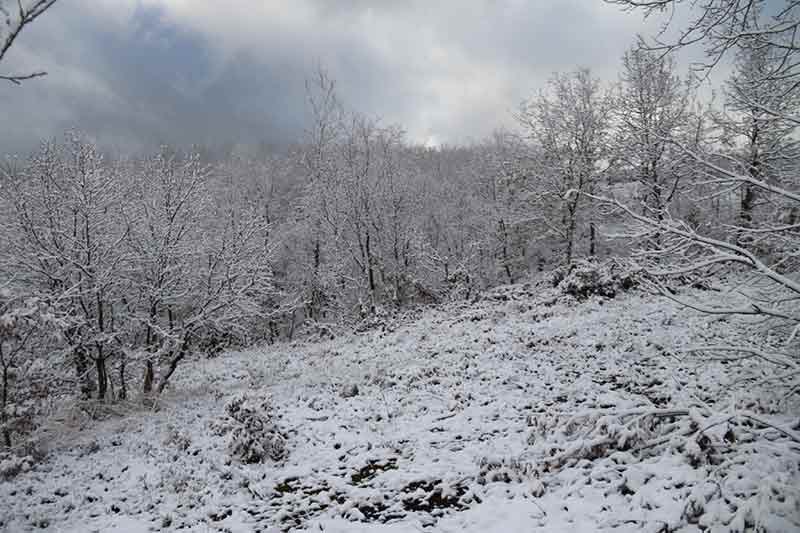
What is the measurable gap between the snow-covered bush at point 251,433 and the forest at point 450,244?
0.18 meters

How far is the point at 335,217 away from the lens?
24578 millimetres

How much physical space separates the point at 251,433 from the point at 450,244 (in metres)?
26.2

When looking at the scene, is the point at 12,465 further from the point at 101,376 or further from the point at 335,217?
the point at 335,217

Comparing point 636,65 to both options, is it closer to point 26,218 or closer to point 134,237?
point 134,237

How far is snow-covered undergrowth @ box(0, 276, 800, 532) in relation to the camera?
16.5 ft

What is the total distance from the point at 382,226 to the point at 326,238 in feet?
12.2

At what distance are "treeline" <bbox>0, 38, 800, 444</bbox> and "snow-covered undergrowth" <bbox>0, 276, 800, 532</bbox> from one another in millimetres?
1758

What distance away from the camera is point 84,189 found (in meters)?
12.5

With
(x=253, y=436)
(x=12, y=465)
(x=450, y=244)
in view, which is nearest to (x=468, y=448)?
(x=253, y=436)

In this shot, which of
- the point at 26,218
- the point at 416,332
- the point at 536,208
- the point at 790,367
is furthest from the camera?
the point at 536,208

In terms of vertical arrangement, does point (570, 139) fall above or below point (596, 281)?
above

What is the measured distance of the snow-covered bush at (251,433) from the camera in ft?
26.8

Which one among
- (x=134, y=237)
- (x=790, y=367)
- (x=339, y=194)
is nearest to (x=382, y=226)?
(x=339, y=194)

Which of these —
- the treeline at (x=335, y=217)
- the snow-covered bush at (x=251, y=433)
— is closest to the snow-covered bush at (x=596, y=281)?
the treeline at (x=335, y=217)
